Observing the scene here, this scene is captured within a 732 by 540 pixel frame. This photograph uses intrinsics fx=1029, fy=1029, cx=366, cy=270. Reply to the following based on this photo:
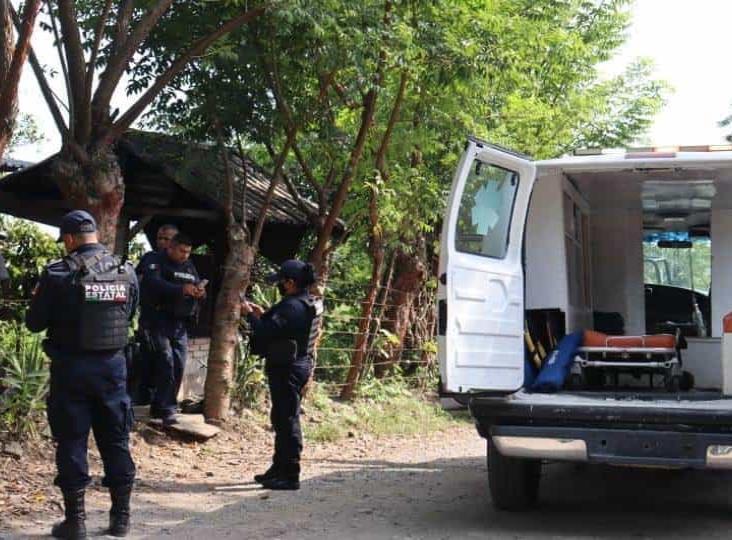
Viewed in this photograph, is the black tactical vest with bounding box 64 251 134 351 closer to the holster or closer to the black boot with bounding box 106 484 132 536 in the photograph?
the black boot with bounding box 106 484 132 536

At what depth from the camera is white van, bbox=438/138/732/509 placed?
6047 mm

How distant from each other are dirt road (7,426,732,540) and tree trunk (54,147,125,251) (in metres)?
2.12

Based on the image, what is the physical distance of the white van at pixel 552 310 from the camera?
6047 mm

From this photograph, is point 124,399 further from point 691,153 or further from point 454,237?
point 691,153

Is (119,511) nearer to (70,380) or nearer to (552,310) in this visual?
(70,380)

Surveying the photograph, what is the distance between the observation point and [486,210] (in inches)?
270

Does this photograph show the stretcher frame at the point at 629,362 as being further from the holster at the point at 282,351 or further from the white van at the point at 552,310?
the holster at the point at 282,351

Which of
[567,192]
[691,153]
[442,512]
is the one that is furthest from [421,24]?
[442,512]

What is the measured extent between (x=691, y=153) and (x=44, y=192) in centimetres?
851

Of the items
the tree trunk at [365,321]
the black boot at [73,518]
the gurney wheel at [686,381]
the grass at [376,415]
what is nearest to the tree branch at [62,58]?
the black boot at [73,518]

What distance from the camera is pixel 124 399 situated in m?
6.00

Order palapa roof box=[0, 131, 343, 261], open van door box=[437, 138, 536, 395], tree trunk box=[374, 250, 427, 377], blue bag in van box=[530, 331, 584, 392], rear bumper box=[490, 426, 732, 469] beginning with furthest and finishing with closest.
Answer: tree trunk box=[374, 250, 427, 377]
palapa roof box=[0, 131, 343, 261]
blue bag in van box=[530, 331, 584, 392]
open van door box=[437, 138, 536, 395]
rear bumper box=[490, 426, 732, 469]

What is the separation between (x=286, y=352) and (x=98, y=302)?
211cm

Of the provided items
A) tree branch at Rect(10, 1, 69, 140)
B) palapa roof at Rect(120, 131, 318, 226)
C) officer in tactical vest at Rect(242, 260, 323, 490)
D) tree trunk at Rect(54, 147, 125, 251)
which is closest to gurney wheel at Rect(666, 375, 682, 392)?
officer in tactical vest at Rect(242, 260, 323, 490)
